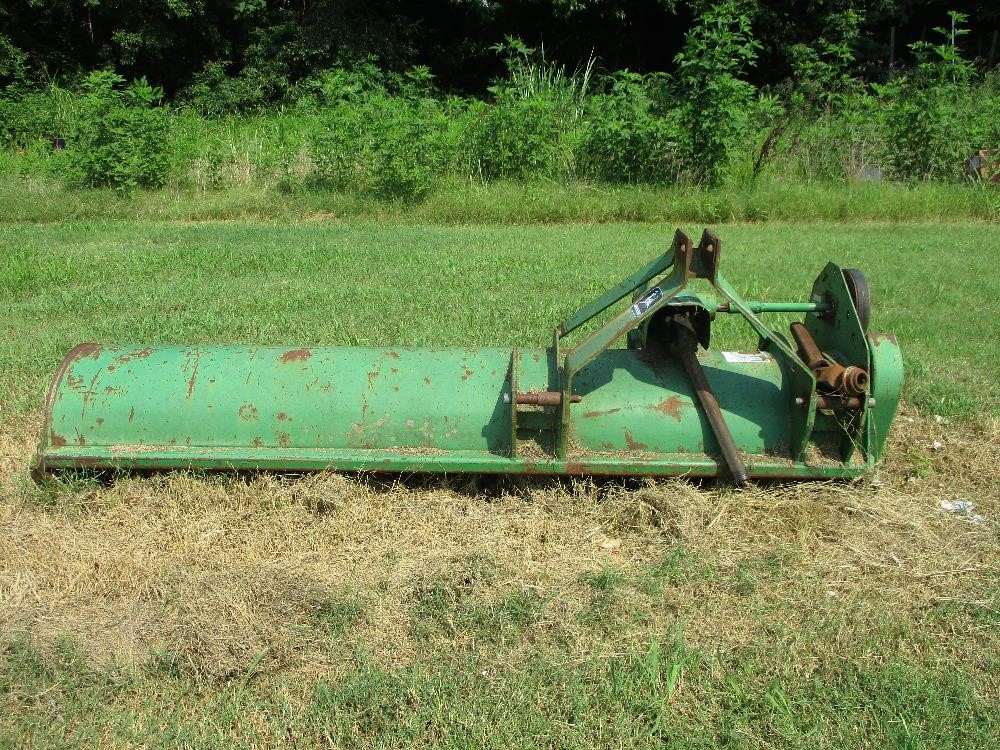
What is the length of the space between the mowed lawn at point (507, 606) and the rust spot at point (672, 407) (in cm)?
26

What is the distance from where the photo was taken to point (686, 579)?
2.81 metres

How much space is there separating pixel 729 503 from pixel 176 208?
834cm

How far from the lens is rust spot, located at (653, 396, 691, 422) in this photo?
10.4ft

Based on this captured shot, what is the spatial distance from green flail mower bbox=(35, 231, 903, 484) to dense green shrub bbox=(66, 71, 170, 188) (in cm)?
779

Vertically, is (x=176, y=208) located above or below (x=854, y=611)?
above

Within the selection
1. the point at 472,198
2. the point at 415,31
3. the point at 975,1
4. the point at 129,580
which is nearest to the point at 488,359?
the point at 129,580

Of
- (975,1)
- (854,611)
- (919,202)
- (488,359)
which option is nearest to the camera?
(854,611)

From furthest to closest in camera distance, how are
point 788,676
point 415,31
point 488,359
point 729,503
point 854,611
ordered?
point 415,31 < point 488,359 < point 729,503 < point 854,611 < point 788,676

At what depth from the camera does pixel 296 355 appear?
10.9ft

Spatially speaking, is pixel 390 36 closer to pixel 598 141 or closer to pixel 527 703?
pixel 598 141

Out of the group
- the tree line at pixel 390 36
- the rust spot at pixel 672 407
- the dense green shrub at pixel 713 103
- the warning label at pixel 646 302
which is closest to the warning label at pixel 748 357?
the rust spot at pixel 672 407

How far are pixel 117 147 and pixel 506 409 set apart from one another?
8815 mm

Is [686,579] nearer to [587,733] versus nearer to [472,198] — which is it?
[587,733]

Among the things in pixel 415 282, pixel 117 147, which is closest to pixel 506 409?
pixel 415 282
